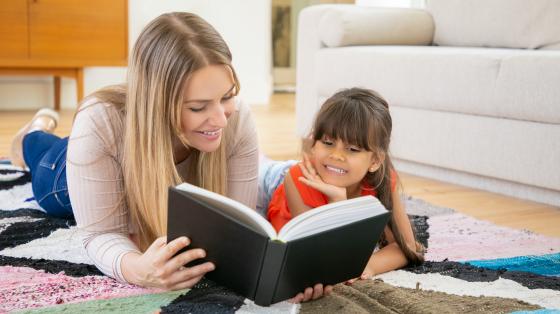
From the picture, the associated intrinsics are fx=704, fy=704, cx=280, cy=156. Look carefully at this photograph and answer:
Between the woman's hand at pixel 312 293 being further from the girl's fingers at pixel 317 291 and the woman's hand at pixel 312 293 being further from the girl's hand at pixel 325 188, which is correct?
the girl's hand at pixel 325 188

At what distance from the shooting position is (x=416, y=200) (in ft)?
7.04

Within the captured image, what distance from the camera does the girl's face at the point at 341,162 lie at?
1.39 meters

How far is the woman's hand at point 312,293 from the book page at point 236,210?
0.20 metres

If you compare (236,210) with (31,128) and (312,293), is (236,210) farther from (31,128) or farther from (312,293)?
(31,128)

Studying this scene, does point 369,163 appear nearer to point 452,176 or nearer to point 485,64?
point 485,64

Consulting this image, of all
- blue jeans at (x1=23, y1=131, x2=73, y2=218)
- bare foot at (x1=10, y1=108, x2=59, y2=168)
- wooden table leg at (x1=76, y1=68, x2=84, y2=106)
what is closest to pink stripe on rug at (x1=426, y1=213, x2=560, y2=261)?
blue jeans at (x1=23, y1=131, x2=73, y2=218)

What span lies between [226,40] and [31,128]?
276cm

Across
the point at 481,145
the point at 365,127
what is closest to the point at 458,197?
the point at 481,145

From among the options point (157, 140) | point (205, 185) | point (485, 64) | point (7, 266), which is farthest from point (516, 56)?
point (7, 266)

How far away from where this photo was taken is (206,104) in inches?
45.8

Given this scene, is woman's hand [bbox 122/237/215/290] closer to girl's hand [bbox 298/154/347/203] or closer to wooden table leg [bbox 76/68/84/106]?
girl's hand [bbox 298/154/347/203]

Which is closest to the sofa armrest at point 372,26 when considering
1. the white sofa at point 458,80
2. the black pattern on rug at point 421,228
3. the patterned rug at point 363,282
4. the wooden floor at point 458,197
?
the white sofa at point 458,80

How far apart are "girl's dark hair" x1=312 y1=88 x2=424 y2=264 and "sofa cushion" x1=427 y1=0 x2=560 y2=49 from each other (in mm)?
1553

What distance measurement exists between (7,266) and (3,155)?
1.43 meters
